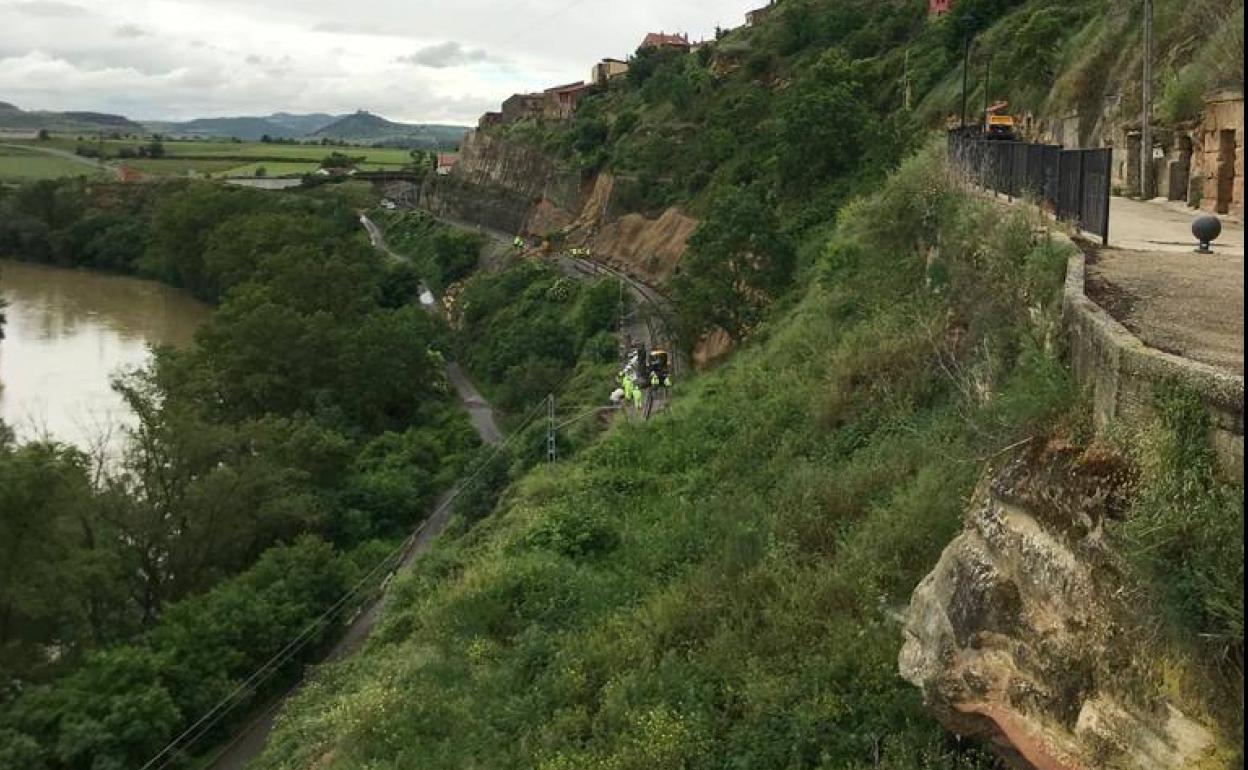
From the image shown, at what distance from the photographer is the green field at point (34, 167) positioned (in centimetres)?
10532

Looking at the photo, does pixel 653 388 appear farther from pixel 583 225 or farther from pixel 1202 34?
pixel 583 225

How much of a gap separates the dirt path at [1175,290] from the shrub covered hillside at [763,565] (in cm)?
65

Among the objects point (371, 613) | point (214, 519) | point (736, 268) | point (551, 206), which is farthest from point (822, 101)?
point (551, 206)

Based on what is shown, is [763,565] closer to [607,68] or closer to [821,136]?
[821,136]

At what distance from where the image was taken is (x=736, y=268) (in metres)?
25.7

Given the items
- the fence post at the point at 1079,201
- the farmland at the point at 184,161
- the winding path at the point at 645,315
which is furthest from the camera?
the farmland at the point at 184,161

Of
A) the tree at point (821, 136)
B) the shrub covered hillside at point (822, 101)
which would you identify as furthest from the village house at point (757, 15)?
the tree at point (821, 136)

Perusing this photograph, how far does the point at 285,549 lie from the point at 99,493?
3.91 m

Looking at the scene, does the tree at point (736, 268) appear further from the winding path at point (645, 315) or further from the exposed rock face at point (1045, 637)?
the exposed rock face at point (1045, 637)

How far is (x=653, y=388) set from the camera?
27250mm

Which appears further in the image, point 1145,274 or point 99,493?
point 99,493

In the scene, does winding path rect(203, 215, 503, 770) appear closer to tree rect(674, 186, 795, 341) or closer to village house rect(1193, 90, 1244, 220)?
tree rect(674, 186, 795, 341)

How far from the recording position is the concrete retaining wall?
491 cm


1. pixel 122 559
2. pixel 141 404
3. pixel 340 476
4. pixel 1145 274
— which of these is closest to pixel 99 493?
pixel 122 559
